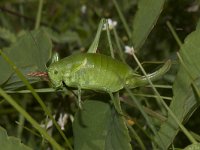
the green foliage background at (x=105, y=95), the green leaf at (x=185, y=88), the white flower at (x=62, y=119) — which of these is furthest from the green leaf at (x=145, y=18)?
the white flower at (x=62, y=119)

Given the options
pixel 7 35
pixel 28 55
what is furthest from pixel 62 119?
pixel 7 35

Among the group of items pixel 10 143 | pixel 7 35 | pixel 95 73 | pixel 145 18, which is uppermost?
pixel 7 35

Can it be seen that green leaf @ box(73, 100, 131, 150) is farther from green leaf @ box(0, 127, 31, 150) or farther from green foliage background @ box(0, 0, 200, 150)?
green leaf @ box(0, 127, 31, 150)

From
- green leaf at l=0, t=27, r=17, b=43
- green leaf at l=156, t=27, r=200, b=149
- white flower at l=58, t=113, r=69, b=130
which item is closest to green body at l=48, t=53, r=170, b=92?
green leaf at l=156, t=27, r=200, b=149

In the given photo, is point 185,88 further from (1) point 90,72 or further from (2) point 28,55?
(2) point 28,55

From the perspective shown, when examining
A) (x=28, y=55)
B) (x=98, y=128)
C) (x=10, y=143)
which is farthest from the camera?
(x=28, y=55)

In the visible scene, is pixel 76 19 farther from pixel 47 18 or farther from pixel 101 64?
pixel 101 64
